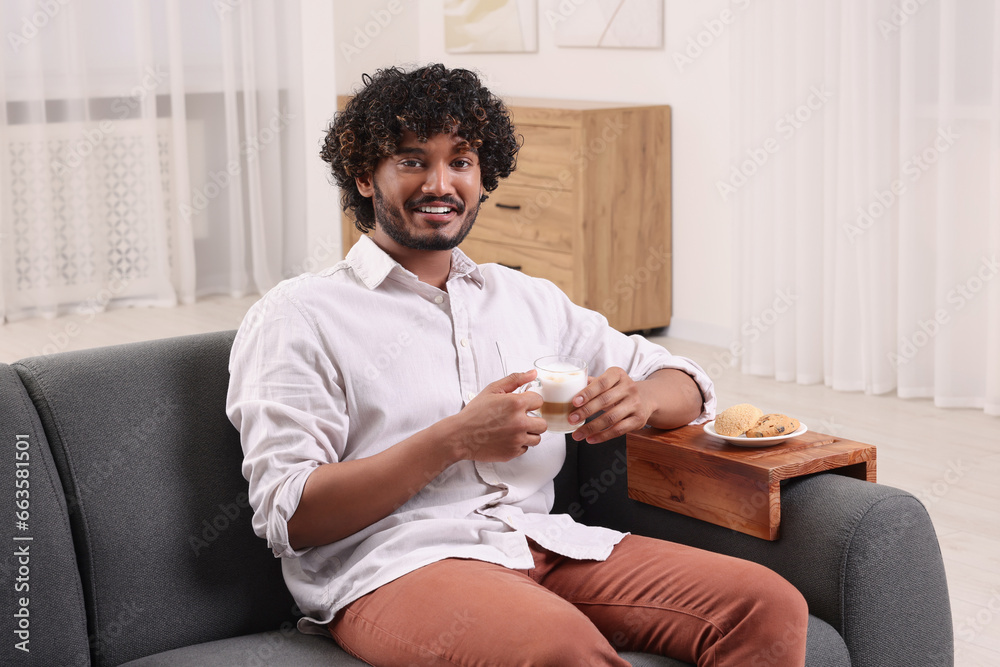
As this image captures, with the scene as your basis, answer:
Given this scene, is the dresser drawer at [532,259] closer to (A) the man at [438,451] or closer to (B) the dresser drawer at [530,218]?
(B) the dresser drawer at [530,218]

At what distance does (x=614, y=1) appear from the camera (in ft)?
16.1

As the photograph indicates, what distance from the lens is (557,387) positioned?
1.47 metres

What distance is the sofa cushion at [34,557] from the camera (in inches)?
53.1

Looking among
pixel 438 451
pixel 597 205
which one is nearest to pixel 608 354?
pixel 438 451

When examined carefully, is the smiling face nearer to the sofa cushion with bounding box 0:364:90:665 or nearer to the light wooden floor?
the sofa cushion with bounding box 0:364:90:665

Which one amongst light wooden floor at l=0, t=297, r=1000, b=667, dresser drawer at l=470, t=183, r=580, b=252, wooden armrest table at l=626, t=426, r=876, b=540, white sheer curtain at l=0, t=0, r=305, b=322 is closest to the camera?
wooden armrest table at l=626, t=426, r=876, b=540

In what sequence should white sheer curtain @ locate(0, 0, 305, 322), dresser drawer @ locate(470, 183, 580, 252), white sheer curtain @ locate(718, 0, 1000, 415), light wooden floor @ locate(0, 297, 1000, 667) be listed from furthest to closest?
white sheer curtain @ locate(0, 0, 305, 322), dresser drawer @ locate(470, 183, 580, 252), white sheer curtain @ locate(718, 0, 1000, 415), light wooden floor @ locate(0, 297, 1000, 667)

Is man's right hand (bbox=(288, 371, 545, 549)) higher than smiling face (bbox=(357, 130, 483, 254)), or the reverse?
smiling face (bbox=(357, 130, 483, 254))

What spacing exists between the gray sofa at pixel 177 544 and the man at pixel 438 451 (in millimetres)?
86

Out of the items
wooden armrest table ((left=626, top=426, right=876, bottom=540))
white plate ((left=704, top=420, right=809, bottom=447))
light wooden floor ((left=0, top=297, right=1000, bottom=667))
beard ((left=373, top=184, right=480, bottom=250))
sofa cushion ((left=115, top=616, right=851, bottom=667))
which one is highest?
beard ((left=373, top=184, right=480, bottom=250))

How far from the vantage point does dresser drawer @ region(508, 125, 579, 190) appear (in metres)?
4.67

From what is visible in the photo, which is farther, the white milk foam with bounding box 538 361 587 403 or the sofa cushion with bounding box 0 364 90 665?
the white milk foam with bounding box 538 361 587 403

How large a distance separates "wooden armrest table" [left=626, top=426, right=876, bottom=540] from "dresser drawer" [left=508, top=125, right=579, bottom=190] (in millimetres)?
3036

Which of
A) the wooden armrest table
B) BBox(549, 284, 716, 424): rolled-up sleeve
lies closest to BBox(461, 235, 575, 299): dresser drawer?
BBox(549, 284, 716, 424): rolled-up sleeve
